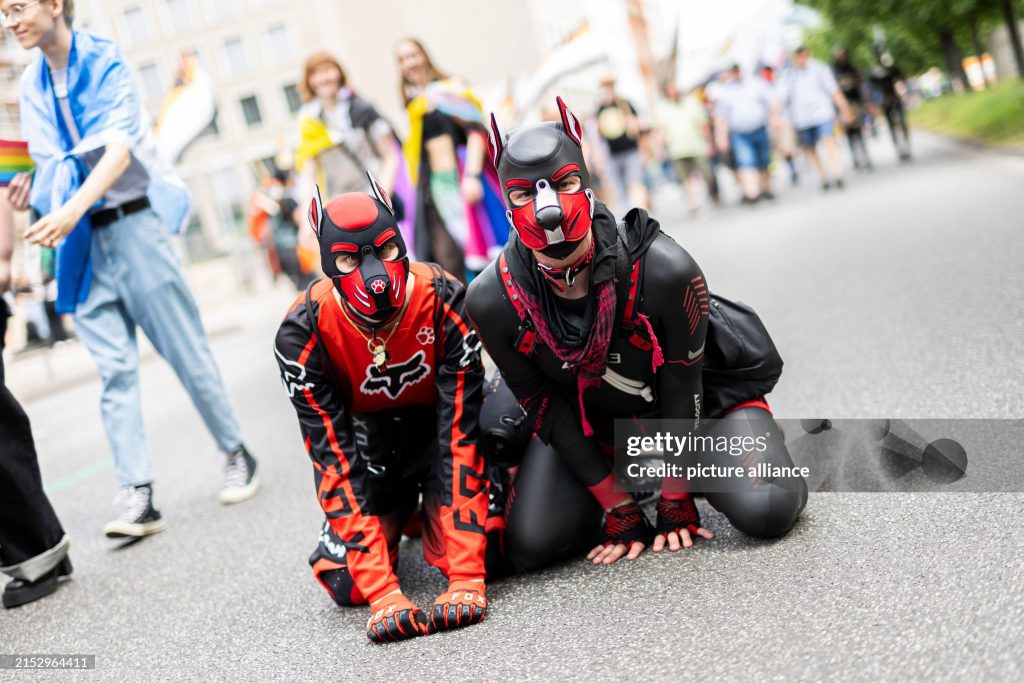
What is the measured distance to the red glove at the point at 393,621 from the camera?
3.17 m

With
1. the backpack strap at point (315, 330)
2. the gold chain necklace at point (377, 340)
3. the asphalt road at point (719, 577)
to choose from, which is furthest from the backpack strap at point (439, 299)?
the asphalt road at point (719, 577)

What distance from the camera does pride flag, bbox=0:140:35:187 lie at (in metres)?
4.70

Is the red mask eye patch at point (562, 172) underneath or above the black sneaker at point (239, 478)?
above

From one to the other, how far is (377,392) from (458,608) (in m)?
0.84

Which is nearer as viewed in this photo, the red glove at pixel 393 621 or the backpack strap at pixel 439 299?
the red glove at pixel 393 621

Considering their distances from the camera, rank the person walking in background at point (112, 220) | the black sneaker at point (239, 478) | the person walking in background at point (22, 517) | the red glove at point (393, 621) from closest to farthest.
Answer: the red glove at point (393, 621) < the person walking in background at point (22, 517) < the person walking in background at point (112, 220) < the black sneaker at point (239, 478)

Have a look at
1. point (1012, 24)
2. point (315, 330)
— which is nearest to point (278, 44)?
point (1012, 24)

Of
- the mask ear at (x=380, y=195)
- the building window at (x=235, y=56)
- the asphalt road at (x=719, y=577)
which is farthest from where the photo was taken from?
the building window at (x=235, y=56)

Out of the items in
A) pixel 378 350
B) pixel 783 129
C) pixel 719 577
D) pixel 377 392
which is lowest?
pixel 719 577

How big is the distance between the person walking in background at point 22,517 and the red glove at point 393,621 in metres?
1.79

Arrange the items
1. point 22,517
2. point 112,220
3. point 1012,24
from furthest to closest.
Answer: point 1012,24
point 112,220
point 22,517

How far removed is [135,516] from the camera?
16.3ft

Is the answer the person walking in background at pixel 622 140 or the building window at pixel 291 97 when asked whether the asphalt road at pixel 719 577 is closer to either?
the person walking in background at pixel 622 140

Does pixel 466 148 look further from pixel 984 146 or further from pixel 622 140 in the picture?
pixel 984 146
